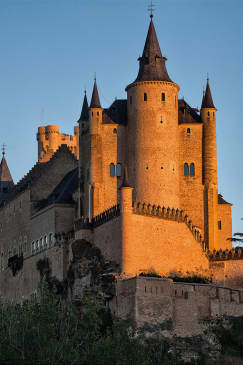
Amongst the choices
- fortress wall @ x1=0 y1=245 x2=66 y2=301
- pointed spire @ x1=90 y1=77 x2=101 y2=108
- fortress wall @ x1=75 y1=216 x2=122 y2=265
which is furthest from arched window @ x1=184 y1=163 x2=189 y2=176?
fortress wall @ x1=0 y1=245 x2=66 y2=301

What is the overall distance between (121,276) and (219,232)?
44.2ft

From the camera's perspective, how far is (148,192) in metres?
94.1

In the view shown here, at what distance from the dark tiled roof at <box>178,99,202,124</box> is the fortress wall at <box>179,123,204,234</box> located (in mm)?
514

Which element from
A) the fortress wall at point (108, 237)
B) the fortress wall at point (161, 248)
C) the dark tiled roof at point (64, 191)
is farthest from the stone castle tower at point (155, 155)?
the dark tiled roof at point (64, 191)

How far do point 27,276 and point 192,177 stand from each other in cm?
1733

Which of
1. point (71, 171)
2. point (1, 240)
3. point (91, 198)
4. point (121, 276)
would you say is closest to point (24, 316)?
point (121, 276)

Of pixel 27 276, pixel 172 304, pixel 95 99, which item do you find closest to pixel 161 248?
pixel 172 304

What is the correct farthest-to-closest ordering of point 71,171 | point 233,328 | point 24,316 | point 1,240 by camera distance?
point 1,240 < point 71,171 < point 233,328 < point 24,316

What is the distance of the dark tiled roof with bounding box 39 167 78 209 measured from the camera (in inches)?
3962

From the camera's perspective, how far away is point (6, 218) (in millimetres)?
114250

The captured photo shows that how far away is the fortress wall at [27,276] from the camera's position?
3802 inches

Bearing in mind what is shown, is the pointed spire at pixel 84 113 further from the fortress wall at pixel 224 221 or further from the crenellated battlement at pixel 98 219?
the fortress wall at pixel 224 221

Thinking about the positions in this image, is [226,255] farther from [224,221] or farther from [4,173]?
[4,173]

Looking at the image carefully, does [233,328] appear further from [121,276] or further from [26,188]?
[26,188]
